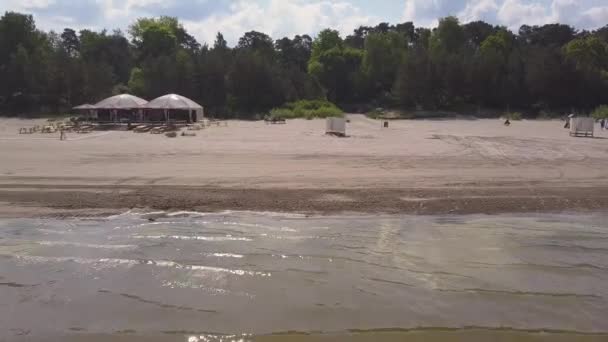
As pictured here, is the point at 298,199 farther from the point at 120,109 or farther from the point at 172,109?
the point at 120,109

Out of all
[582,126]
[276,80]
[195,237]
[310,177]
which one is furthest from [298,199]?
[276,80]

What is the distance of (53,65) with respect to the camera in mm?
58938

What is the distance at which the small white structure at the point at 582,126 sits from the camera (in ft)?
92.3

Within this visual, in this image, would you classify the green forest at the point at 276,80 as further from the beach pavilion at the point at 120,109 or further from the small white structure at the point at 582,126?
the small white structure at the point at 582,126

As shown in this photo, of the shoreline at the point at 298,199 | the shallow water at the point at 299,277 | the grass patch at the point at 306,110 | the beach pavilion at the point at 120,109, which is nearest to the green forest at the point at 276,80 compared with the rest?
the grass patch at the point at 306,110

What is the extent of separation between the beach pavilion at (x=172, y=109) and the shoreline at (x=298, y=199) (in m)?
28.4

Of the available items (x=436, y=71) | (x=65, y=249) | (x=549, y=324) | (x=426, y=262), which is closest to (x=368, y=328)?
(x=549, y=324)

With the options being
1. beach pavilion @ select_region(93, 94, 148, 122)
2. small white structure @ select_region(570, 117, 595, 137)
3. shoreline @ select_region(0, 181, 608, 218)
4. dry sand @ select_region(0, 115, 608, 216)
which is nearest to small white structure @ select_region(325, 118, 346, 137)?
dry sand @ select_region(0, 115, 608, 216)

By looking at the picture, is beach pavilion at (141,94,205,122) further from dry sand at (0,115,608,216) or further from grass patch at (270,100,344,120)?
dry sand at (0,115,608,216)

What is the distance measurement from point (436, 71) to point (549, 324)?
182ft

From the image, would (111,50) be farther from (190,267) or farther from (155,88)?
(190,267)

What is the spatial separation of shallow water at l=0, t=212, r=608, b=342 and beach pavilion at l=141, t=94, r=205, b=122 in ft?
104

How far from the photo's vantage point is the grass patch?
5303cm

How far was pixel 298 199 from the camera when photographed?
11.8m
